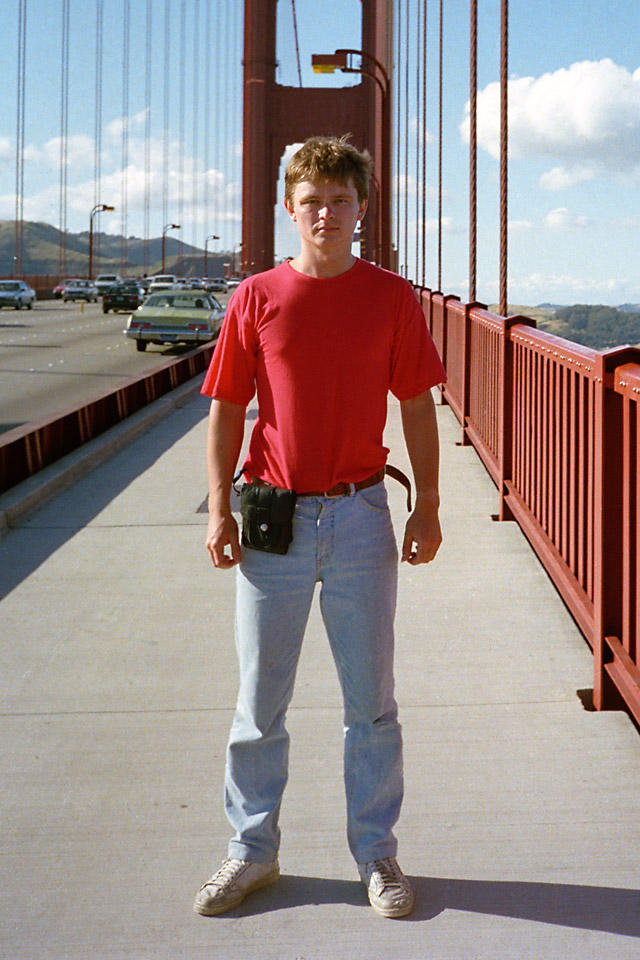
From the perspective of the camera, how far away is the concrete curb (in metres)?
7.18

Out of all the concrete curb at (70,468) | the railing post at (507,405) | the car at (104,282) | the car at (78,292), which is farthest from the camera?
the car at (104,282)

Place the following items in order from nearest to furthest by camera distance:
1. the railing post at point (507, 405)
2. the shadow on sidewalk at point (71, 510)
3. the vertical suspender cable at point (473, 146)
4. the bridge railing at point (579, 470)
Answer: the bridge railing at point (579, 470) → the shadow on sidewalk at point (71, 510) → the railing post at point (507, 405) → the vertical suspender cable at point (473, 146)

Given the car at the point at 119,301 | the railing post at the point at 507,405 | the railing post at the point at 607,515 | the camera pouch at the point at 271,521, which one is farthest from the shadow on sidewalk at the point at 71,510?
the car at the point at 119,301

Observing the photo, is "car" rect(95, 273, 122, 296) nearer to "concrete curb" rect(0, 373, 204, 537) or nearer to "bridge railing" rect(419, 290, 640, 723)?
"concrete curb" rect(0, 373, 204, 537)

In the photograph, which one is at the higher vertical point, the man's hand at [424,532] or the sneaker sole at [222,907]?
the man's hand at [424,532]

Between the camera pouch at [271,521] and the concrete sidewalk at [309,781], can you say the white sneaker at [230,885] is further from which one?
the camera pouch at [271,521]

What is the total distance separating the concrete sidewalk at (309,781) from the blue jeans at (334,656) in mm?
186

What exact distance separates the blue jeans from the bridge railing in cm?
100

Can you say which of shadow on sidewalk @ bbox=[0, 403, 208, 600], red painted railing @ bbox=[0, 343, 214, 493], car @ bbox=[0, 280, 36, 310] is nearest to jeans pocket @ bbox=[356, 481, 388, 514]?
shadow on sidewalk @ bbox=[0, 403, 208, 600]

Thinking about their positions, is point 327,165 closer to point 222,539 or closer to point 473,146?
point 222,539

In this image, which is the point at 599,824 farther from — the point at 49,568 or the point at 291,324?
the point at 49,568

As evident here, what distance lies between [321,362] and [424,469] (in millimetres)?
356

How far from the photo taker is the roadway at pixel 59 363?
630 inches

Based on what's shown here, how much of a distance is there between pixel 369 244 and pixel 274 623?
5680 cm
